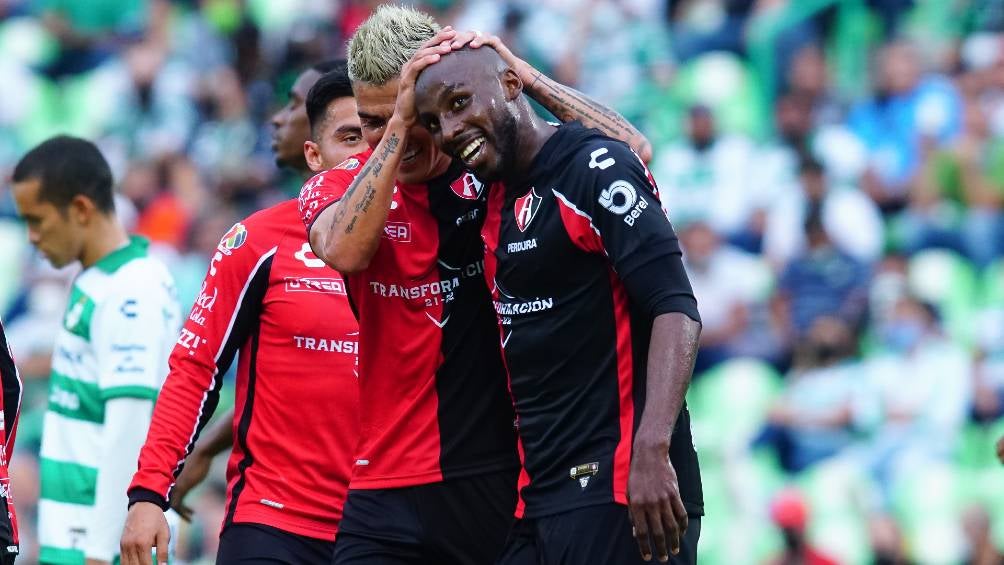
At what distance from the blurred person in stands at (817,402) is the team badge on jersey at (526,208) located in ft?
20.5

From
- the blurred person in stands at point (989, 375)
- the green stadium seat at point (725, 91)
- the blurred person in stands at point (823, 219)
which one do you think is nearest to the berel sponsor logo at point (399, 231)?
the blurred person in stands at point (989, 375)

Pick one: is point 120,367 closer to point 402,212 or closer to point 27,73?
point 402,212

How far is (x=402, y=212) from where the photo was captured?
496cm

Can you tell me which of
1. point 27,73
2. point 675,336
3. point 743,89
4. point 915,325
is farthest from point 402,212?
point 27,73

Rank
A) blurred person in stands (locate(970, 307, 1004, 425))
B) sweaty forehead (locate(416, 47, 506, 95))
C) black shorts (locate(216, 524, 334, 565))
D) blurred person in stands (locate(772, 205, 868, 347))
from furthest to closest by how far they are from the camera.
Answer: blurred person in stands (locate(772, 205, 868, 347)) < blurred person in stands (locate(970, 307, 1004, 425)) < black shorts (locate(216, 524, 334, 565)) < sweaty forehead (locate(416, 47, 506, 95))

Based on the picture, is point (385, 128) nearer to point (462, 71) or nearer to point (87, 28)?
point (462, 71)

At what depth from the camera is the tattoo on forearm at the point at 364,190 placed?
4637mm

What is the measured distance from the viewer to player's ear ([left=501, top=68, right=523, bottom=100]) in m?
4.54

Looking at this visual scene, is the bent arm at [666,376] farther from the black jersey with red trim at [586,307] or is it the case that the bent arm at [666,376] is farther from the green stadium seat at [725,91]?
the green stadium seat at [725,91]

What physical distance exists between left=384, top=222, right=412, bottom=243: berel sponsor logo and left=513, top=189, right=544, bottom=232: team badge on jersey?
0.51 meters

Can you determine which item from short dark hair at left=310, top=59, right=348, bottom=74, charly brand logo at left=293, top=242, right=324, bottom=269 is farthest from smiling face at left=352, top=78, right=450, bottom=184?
short dark hair at left=310, top=59, right=348, bottom=74

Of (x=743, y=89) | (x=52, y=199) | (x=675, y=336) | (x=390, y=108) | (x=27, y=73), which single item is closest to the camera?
(x=675, y=336)

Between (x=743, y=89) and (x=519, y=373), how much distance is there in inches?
329

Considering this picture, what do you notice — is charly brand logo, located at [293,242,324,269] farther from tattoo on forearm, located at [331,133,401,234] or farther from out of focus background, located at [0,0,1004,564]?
out of focus background, located at [0,0,1004,564]
